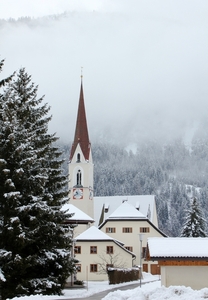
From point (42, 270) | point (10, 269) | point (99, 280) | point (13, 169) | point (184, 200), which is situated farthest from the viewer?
point (184, 200)

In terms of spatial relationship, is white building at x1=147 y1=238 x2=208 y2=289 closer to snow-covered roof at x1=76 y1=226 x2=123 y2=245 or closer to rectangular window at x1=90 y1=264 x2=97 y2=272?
snow-covered roof at x1=76 y1=226 x2=123 y2=245

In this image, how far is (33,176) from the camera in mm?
25906

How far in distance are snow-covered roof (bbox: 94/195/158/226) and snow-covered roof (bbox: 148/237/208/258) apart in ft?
197

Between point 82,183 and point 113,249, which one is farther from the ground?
point 82,183

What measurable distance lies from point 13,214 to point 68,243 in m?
5.39

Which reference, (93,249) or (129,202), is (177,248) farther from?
(129,202)

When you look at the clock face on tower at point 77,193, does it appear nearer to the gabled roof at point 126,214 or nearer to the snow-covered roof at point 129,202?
the snow-covered roof at point 129,202

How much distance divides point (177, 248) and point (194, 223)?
4320 centimetres

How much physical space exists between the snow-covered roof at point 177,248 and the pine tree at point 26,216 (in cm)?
511

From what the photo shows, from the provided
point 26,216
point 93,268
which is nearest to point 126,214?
point 93,268

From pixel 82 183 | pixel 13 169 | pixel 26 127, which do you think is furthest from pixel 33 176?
pixel 82 183

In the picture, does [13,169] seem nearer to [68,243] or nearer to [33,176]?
[33,176]

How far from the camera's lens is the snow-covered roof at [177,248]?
29766 millimetres

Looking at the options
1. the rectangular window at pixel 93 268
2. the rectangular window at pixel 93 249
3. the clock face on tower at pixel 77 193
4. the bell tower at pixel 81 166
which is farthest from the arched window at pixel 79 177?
the rectangular window at pixel 93 268
